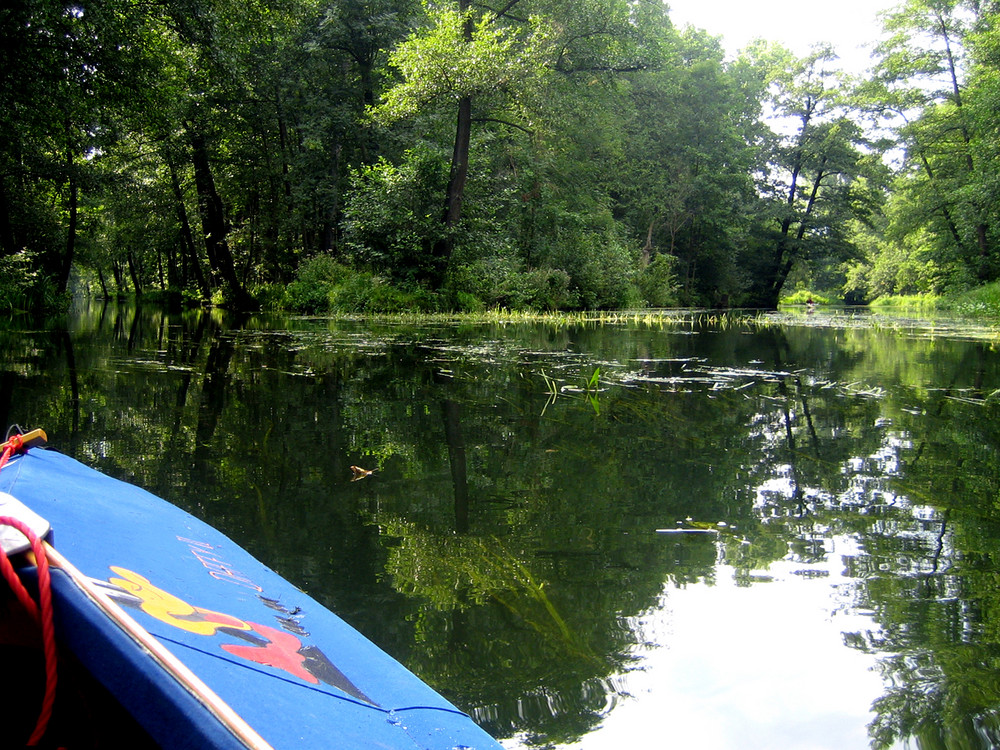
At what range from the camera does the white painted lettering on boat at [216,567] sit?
163 centimetres

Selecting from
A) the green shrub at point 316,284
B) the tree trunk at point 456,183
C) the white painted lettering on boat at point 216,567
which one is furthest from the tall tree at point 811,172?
the white painted lettering on boat at point 216,567

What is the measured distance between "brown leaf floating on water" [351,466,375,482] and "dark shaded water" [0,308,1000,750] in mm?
41

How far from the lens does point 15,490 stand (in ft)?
4.87

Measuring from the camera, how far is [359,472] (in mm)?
3465

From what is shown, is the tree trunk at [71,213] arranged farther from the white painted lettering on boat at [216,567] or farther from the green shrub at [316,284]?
the white painted lettering on boat at [216,567]

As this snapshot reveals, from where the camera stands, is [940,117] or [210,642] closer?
[210,642]

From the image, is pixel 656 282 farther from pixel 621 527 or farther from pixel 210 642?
pixel 210 642

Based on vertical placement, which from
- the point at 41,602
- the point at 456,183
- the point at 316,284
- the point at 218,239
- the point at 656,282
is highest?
the point at 456,183

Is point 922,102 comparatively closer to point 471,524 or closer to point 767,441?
point 767,441

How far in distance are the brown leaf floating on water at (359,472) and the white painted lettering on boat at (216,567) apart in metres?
1.53

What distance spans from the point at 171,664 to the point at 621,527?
88.7 inches

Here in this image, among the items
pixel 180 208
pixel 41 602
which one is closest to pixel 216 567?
pixel 41 602

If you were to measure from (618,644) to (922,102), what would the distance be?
107 feet

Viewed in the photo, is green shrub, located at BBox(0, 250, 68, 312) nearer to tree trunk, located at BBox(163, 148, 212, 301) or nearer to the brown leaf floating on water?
tree trunk, located at BBox(163, 148, 212, 301)
